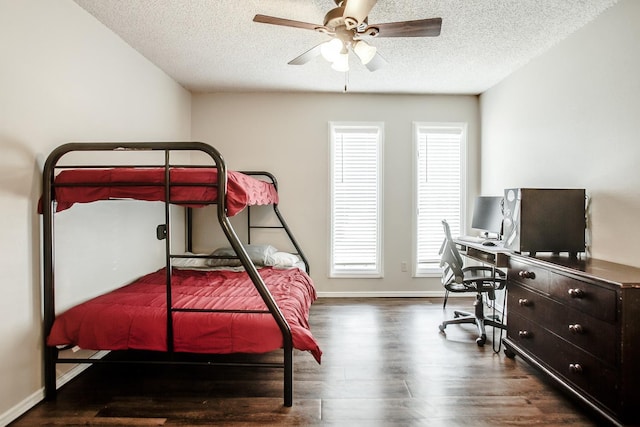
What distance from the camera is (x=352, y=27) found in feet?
6.77

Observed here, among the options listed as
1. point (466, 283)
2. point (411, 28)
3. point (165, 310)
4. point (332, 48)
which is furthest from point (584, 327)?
point (165, 310)

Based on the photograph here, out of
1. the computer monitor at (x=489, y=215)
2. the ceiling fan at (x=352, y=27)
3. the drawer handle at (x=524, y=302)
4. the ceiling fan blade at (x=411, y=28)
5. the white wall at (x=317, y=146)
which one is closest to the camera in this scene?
the ceiling fan at (x=352, y=27)

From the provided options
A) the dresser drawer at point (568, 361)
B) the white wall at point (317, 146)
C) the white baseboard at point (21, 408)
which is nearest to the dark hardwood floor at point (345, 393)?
the white baseboard at point (21, 408)

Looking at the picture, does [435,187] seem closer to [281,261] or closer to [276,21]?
[281,261]

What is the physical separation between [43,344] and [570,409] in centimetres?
322

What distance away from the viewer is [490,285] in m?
3.18

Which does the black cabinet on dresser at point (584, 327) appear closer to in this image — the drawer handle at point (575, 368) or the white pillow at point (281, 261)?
the drawer handle at point (575, 368)

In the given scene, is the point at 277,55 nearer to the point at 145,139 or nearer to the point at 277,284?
the point at 145,139

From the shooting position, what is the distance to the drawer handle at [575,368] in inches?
75.2

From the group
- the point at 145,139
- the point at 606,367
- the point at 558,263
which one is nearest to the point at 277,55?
the point at 145,139

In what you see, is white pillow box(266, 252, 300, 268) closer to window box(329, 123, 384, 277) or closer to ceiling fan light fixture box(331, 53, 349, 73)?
window box(329, 123, 384, 277)

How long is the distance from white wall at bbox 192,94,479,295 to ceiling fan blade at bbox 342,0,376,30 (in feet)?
7.33

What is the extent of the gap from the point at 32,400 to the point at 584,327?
3.22 m

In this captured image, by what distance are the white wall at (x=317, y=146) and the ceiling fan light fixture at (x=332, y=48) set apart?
199 cm
